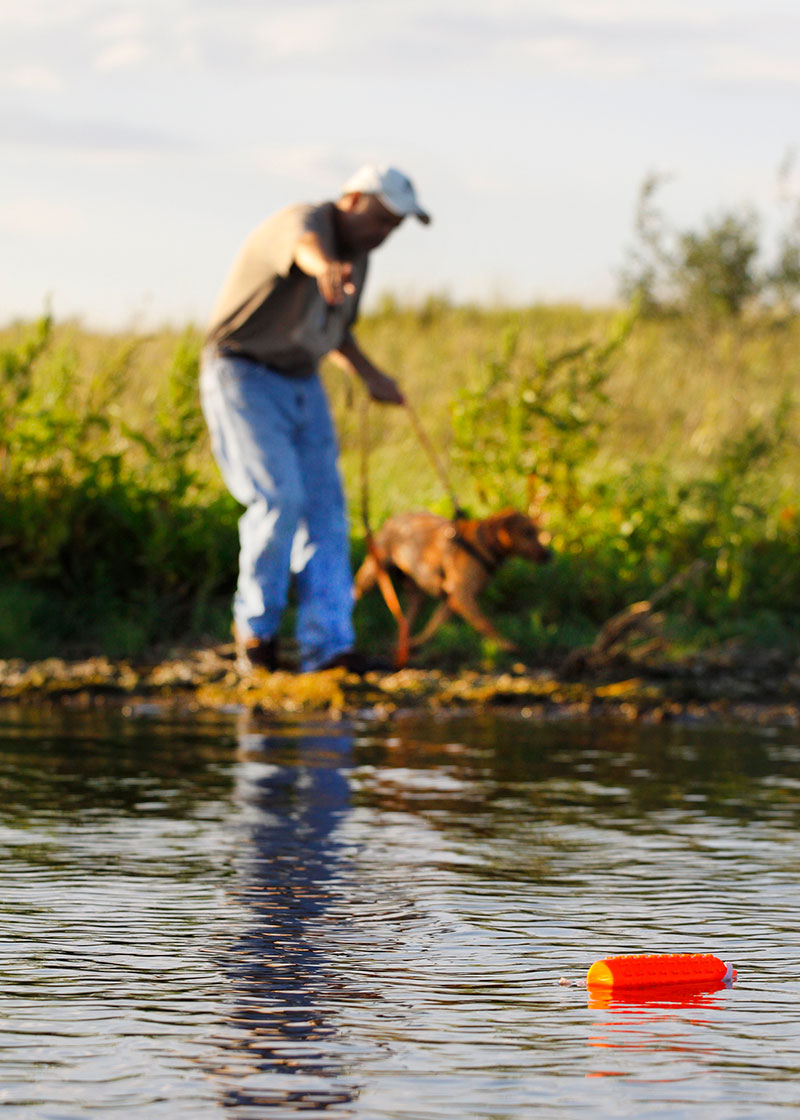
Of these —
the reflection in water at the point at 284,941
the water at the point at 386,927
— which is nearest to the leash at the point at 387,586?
the water at the point at 386,927

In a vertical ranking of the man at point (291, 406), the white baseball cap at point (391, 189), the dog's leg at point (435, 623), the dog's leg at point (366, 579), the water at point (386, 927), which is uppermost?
the white baseball cap at point (391, 189)

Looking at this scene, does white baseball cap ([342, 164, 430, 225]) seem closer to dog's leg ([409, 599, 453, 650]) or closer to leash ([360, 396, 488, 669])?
leash ([360, 396, 488, 669])

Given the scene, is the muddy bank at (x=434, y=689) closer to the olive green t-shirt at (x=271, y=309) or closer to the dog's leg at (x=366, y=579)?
the dog's leg at (x=366, y=579)

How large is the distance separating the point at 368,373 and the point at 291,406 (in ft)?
1.65

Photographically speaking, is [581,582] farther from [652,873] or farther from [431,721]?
[652,873]

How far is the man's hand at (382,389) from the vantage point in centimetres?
894

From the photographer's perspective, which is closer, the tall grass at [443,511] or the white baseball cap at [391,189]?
the white baseball cap at [391,189]

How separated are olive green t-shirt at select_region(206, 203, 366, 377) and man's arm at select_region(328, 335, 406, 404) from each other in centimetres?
33

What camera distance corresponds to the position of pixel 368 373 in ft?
29.8

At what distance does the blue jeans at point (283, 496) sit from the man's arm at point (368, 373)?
222mm

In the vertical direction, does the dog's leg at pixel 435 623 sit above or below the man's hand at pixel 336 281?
below

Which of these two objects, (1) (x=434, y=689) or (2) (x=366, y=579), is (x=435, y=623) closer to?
(1) (x=434, y=689)

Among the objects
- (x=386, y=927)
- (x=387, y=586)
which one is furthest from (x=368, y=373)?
(x=386, y=927)

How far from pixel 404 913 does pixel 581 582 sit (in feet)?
21.3
